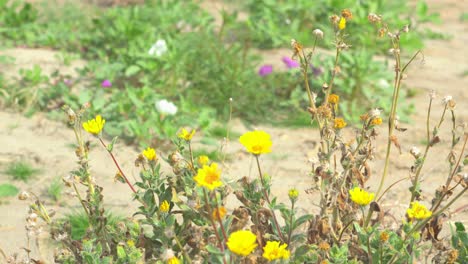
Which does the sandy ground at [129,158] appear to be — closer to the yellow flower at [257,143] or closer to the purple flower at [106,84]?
the purple flower at [106,84]

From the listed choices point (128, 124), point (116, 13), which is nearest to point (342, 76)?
point (128, 124)

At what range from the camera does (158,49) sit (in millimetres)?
4336

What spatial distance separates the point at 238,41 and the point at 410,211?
3.42 meters

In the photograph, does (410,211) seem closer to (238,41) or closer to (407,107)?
(407,107)

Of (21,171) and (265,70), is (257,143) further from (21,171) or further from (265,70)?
(265,70)

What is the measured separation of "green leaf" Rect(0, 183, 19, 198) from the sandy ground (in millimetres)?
34

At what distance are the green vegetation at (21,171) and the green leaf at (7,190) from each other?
0.20m

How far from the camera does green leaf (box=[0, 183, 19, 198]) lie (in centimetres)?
304

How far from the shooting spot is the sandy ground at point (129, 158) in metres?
3.06

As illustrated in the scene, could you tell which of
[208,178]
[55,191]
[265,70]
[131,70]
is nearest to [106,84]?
[131,70]

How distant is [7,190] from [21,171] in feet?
0.80

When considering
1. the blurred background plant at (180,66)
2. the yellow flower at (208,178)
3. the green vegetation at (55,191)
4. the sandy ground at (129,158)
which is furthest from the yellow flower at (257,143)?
the blurred background plant at (180,66)

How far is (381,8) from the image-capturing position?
5.33 m

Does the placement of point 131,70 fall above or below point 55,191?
above
